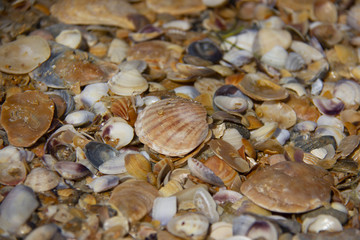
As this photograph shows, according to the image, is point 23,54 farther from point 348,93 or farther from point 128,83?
point 348,93

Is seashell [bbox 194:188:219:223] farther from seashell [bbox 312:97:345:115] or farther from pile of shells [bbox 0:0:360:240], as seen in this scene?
seashell [bbox 312:97:345:115]

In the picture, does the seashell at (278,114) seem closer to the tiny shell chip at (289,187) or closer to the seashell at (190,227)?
the tiny shell chip at (289,187)

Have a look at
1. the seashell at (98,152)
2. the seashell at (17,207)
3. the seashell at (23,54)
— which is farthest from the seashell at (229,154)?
the seashell at (23,54)

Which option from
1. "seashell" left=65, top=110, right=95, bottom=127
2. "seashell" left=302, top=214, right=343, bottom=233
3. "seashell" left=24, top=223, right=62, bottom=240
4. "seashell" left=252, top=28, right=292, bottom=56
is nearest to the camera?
"seashell" left=24, top=223, right=62, bottom=240

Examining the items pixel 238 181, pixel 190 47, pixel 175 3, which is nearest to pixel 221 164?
pixel 238 181

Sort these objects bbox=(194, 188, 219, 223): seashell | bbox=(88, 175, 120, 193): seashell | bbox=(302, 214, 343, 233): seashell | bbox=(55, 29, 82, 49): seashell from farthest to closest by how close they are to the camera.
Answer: bbox=(55, 29, 82, 49): seashell → bbox=(88, 175, 120, 193): seashell → bbox=(194, 188, 219, 223): seashell → bbox=(302, 214, 343, 233): seashell

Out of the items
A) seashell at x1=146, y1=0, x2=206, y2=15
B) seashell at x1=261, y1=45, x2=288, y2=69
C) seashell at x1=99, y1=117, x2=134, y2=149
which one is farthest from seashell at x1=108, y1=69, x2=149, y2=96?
seashell at x1=146, y1=0, x2=206, y2=15
